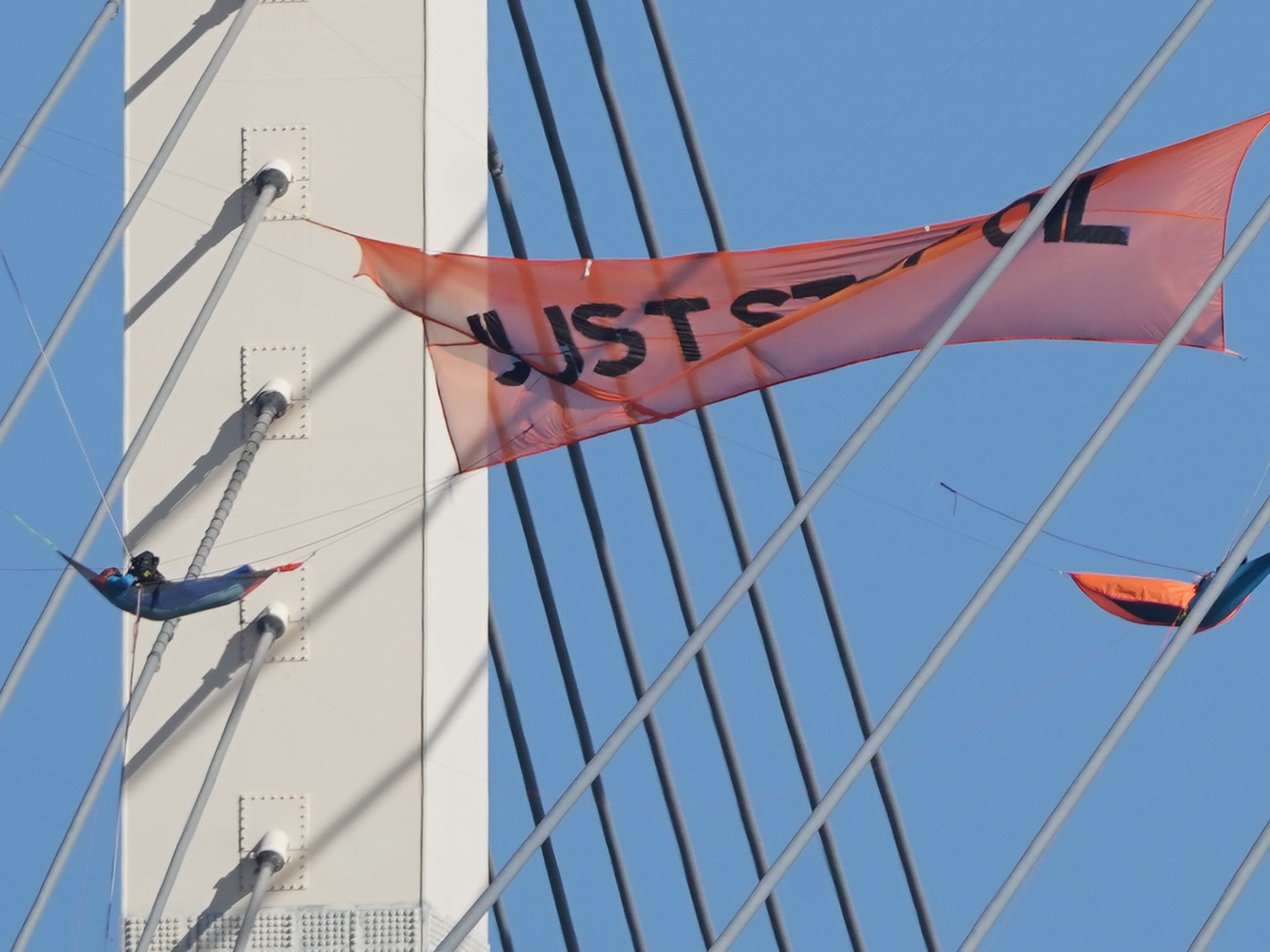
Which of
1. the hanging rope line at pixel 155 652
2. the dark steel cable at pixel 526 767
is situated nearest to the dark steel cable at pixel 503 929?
the dark steel cable at pixel 526 767

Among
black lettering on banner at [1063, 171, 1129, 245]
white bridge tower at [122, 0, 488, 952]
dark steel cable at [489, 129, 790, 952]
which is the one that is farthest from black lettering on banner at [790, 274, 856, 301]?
dark steel cable at [489, 129, 790, 952]

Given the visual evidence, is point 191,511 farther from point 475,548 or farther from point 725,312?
point 725,312

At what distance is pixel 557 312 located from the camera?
1897cm

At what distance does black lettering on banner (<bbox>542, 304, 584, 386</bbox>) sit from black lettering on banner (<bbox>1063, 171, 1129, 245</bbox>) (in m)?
3.57

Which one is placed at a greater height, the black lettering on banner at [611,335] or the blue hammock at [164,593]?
the black lettering on banner at [611,335]

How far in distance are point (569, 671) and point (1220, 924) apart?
8919 mm

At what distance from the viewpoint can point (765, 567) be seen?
47.1 feet

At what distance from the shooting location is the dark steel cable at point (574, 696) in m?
21.7

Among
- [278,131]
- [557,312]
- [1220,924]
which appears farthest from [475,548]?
[1220,924]

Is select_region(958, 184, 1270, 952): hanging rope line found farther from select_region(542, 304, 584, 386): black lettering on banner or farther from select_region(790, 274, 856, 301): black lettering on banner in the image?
select_region(542, 304, 584, 386): black lettering on banner

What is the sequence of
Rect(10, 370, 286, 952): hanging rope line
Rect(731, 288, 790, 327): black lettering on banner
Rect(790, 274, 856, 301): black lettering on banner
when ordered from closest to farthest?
Rect(10, 370, 286, 952): hanging rope line < Rect(790, 274, 856, 301): black lettering on banner < Rect(731, 288, 790, 327): black lettering on banner

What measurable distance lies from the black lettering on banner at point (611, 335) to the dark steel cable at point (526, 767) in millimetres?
3398

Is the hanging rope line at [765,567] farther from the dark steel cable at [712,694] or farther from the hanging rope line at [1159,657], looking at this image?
the dark steel cable at [712,694]

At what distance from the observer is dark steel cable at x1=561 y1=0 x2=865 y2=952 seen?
21625 millimetres
